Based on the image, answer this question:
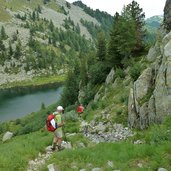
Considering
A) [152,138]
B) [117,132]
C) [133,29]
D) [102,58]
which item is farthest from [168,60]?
[102,58]

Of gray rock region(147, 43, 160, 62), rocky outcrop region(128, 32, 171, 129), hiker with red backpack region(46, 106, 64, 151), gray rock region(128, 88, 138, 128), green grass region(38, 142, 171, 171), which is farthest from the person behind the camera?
gray rock region(147, 43, 160, 62)

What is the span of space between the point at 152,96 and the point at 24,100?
13422cm

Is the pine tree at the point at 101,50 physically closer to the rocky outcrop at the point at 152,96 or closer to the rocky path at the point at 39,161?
the rocky outcrop at the point at 152,96

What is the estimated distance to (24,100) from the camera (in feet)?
501

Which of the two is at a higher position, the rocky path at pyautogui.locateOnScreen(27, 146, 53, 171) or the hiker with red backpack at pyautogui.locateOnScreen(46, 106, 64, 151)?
the hiker with red backpack at pyautogui.locateOnScreen(46, 106, 64, 151)

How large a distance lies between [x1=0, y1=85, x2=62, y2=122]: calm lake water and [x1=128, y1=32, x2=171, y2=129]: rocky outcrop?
3780 inches

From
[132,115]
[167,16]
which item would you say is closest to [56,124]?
[132,115]

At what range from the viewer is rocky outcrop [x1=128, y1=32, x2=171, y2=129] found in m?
20.9

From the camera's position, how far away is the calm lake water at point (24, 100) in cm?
12670

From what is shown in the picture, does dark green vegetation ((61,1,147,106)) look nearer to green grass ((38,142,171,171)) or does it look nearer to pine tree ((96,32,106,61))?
pine tree ((96,32,106,61))

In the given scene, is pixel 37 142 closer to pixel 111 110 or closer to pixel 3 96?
pixel 111 110

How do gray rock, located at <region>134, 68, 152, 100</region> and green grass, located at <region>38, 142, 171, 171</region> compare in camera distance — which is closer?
green grass, located at <region>38, 142, 171, 171</region>

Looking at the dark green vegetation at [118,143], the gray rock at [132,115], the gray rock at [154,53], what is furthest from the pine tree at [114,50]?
the gray rock at [132,115]

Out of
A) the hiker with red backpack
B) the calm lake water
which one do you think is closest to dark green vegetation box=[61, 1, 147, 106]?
the hiker with red backpack
